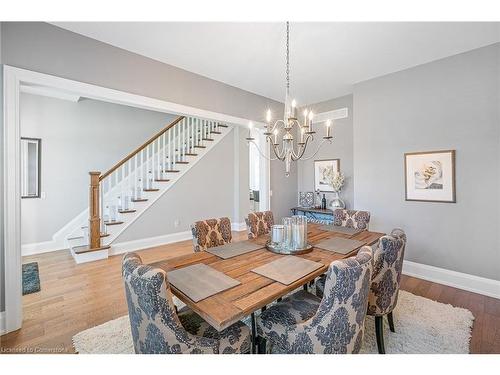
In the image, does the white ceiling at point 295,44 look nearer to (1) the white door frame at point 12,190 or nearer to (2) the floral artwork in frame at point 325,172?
(1) the white door frame at point 12,190

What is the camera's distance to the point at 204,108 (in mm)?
3350

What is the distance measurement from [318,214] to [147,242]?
341cm

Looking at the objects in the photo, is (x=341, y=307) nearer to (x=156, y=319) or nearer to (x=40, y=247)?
(x=156, y=319)

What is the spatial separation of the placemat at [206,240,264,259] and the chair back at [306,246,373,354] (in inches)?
32.6

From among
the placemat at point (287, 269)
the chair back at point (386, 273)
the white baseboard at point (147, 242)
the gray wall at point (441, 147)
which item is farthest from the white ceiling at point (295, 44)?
the white baseboard at point (147, 242)

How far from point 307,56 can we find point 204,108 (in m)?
1.55

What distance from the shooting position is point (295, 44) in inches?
101

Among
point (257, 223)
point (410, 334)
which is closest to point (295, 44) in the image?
point (257, 223)

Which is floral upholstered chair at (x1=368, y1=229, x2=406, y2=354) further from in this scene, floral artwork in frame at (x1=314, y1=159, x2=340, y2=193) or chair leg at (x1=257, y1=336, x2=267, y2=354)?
floral artwork in frame at (x1=314, y1=159, x2=340, y2=193)

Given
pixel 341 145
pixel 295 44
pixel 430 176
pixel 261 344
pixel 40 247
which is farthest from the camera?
pixel 341 145

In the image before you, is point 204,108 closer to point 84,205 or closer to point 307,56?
point 307,56

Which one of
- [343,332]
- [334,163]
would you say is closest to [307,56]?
[334,163]

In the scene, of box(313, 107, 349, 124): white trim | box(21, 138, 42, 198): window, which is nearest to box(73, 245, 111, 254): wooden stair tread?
box(21, 138, 42, 198): window

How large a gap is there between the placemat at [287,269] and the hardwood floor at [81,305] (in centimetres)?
151
